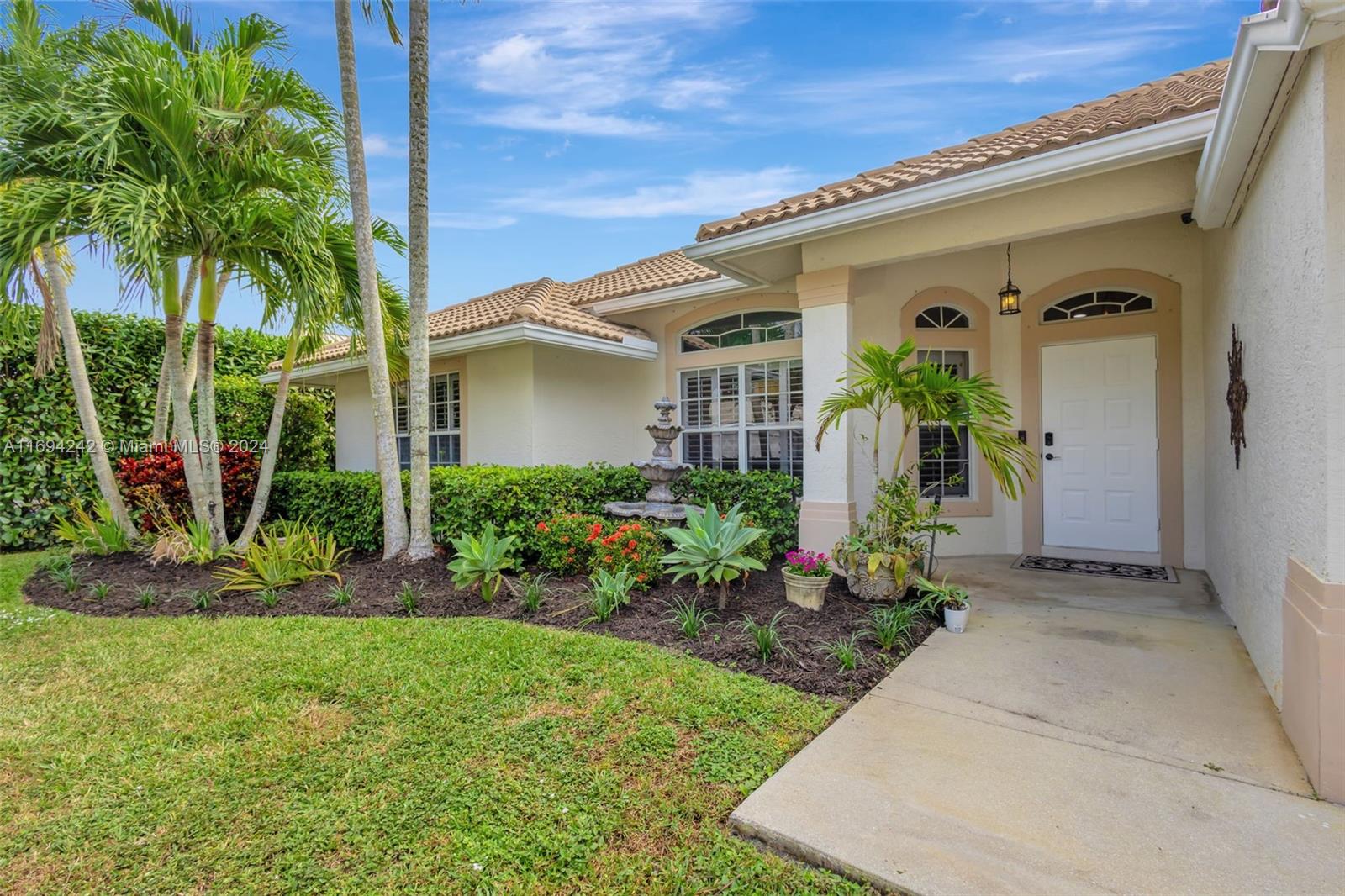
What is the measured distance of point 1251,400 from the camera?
149 inches

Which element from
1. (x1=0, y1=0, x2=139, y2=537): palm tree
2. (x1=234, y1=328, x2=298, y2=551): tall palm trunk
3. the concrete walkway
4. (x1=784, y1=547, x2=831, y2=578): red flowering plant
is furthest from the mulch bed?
(x1=0, y1=0, x2=139, y2=537): palm tree

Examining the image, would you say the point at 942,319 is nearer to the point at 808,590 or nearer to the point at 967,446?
the point at 967,446

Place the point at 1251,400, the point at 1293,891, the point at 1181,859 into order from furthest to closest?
the point at 1251,400 < the point at 1181,859 < the point at 1293,891

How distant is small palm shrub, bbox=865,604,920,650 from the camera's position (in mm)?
4320

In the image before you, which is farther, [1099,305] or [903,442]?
[1099,305]

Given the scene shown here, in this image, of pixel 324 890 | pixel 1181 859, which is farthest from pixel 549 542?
pixel 1181 859

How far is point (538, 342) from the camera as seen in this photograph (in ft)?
27.3

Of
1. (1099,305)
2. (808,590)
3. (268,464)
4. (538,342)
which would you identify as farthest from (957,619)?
(268,464)

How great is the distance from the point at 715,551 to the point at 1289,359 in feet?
11.6

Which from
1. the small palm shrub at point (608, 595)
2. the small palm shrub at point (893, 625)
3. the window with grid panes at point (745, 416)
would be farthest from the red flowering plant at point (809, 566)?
the window with grid panes at point (745, 416)

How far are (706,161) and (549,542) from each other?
651cm

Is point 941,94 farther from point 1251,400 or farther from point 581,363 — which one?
point 581,363

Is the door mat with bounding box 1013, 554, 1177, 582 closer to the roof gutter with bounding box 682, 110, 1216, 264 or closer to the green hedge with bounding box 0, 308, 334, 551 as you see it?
the roof gutter with bounding box 682, 110, 1216, 264

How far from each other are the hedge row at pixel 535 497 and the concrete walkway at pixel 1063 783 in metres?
2.64
